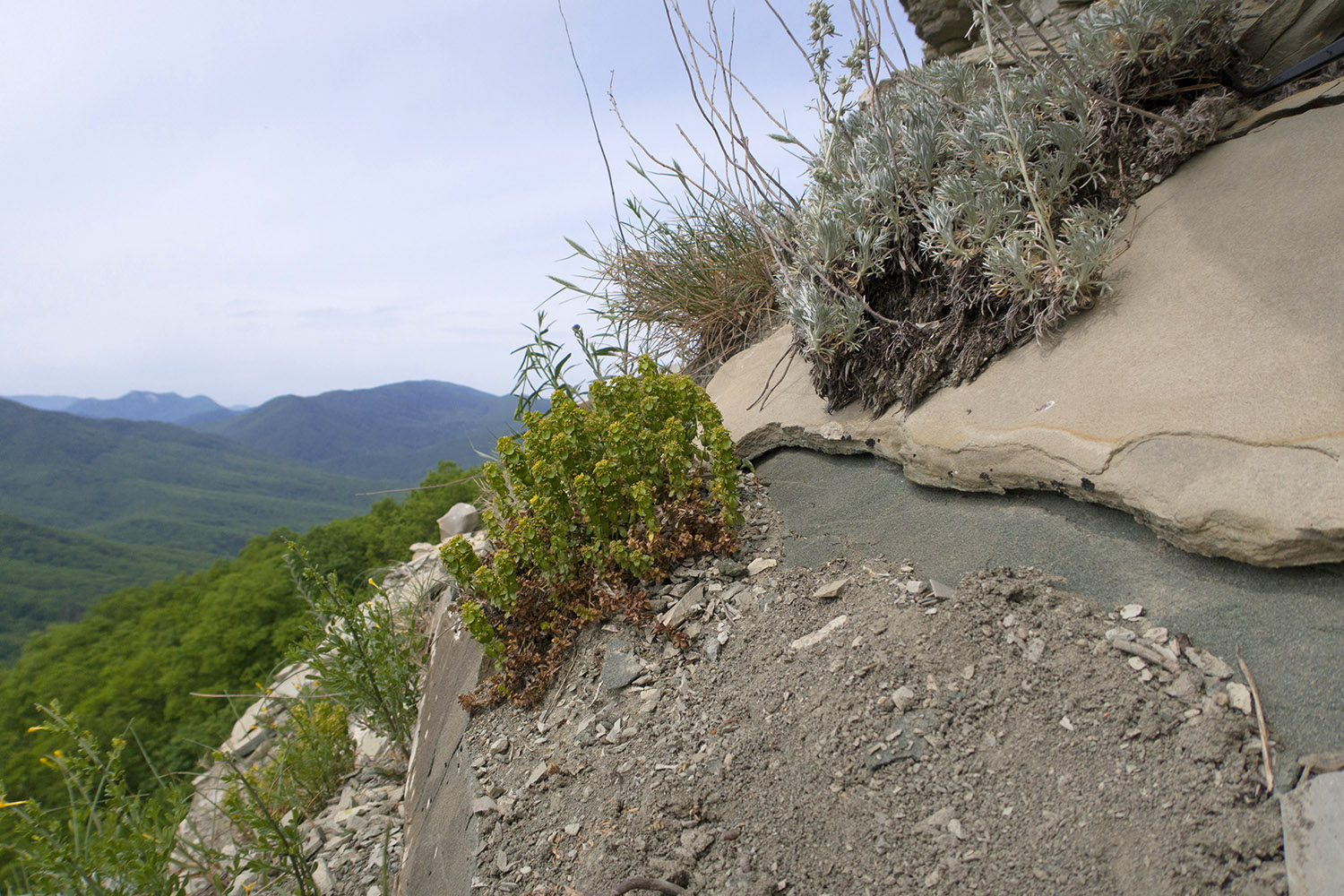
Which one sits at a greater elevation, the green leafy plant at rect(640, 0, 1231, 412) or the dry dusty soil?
the green leafy plant at rect(640, 0, 1231, 412)

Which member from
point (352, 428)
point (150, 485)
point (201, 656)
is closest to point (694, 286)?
point (201, 656)

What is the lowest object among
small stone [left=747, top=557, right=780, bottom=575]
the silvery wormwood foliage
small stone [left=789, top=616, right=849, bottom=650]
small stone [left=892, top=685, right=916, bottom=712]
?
small stone [left=892, top=685, right=916, bottom=712]

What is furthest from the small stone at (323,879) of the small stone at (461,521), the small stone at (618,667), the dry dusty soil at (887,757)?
the small stone at (461,521)

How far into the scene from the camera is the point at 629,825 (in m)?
2.02

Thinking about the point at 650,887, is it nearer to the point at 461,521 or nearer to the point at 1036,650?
the point at 1036,650

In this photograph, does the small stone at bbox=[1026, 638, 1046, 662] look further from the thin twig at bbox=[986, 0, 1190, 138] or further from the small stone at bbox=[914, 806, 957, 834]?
the thin twig at bbox=[986, 0, 1190, 138]

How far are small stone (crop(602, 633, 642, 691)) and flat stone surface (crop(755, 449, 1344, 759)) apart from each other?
699mm

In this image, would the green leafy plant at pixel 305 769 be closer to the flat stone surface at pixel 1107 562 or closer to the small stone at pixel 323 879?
the small stone at pixel 323 879

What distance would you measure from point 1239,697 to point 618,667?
1821mm

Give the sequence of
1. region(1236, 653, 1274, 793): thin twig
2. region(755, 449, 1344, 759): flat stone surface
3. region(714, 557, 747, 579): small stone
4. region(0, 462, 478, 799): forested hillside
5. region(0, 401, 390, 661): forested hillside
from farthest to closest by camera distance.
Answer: region(0, 401, 390, 661): forested hillside
region(0, 462, 478, 799): forested hillside
region(714, 557, 747, 579): small stone
region(755, 449, 1344, 759): flat stone surface
region(1236, 653, 1274, 793): thin twig

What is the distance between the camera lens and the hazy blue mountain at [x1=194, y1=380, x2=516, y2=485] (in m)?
111

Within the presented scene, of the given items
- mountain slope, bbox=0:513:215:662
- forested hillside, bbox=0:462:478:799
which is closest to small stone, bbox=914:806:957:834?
forested hillside, bbox=0:462:478:799

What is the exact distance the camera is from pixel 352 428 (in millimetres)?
124250

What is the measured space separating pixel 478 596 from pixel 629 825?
148 centimetres
